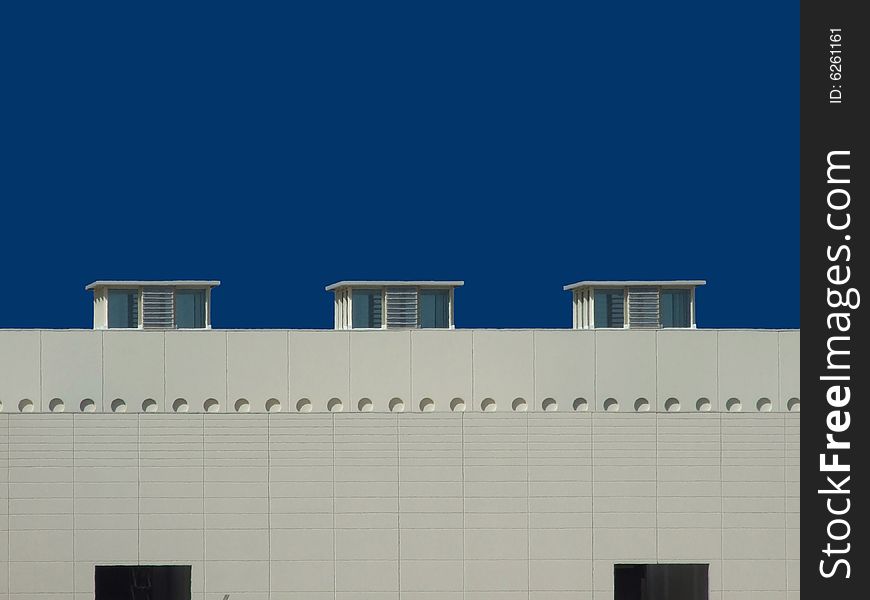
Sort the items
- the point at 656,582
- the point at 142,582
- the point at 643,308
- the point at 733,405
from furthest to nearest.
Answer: the point at 643,308
the point at 656,582
the point at 142,582
the point at 733,405

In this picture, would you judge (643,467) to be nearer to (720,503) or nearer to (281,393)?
(720,503)

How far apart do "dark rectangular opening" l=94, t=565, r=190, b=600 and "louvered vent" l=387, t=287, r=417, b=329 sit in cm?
A: 465

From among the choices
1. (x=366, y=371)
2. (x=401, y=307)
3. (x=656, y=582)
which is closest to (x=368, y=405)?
(x=366, y=371)

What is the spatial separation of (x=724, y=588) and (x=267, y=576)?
6546 millimetres

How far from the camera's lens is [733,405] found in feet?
87.6

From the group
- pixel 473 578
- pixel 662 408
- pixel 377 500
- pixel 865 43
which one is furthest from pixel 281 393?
pixel 865 43

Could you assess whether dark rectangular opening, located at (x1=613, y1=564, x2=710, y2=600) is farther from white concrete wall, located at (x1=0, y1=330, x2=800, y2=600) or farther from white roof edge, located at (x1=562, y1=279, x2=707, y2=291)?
white roof edge, located at (x1=562, y1=279, x2=707, y2=291)

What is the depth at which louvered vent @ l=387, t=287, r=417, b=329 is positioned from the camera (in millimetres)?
26938

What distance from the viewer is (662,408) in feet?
87.4

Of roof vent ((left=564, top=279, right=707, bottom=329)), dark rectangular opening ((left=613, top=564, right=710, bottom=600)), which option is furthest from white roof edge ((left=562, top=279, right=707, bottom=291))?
dark rectangular opening ((left=613, top=564, right=710, bottom=600))

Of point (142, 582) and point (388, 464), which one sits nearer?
point (388, 464)

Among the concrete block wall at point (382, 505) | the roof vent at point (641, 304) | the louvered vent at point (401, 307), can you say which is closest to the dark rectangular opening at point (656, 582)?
the concrete block wall at point (382, 505)

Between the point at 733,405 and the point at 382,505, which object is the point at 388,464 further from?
the point at 733,405

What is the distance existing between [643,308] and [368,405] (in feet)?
14.4
